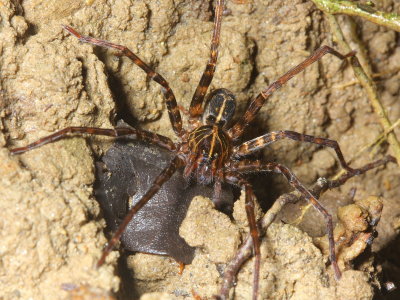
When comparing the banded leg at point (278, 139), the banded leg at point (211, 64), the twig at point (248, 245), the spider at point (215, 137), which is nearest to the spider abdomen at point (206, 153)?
the spider at point (215, 137)

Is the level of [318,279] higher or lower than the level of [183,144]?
lower

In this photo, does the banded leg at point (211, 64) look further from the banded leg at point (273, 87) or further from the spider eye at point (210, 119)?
the banded leg at point (273, 87)

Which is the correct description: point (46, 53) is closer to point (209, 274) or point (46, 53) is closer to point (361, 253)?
point (209, 274)

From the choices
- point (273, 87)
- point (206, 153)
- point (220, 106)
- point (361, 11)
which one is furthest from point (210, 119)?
point (361, 11)

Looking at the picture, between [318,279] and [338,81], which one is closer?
[318,279]

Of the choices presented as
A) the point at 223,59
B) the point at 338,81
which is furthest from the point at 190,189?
the point at 338,81

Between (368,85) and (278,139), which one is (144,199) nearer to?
(278,139)

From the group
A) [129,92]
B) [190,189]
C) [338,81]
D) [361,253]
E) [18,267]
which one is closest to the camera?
[18,267]
